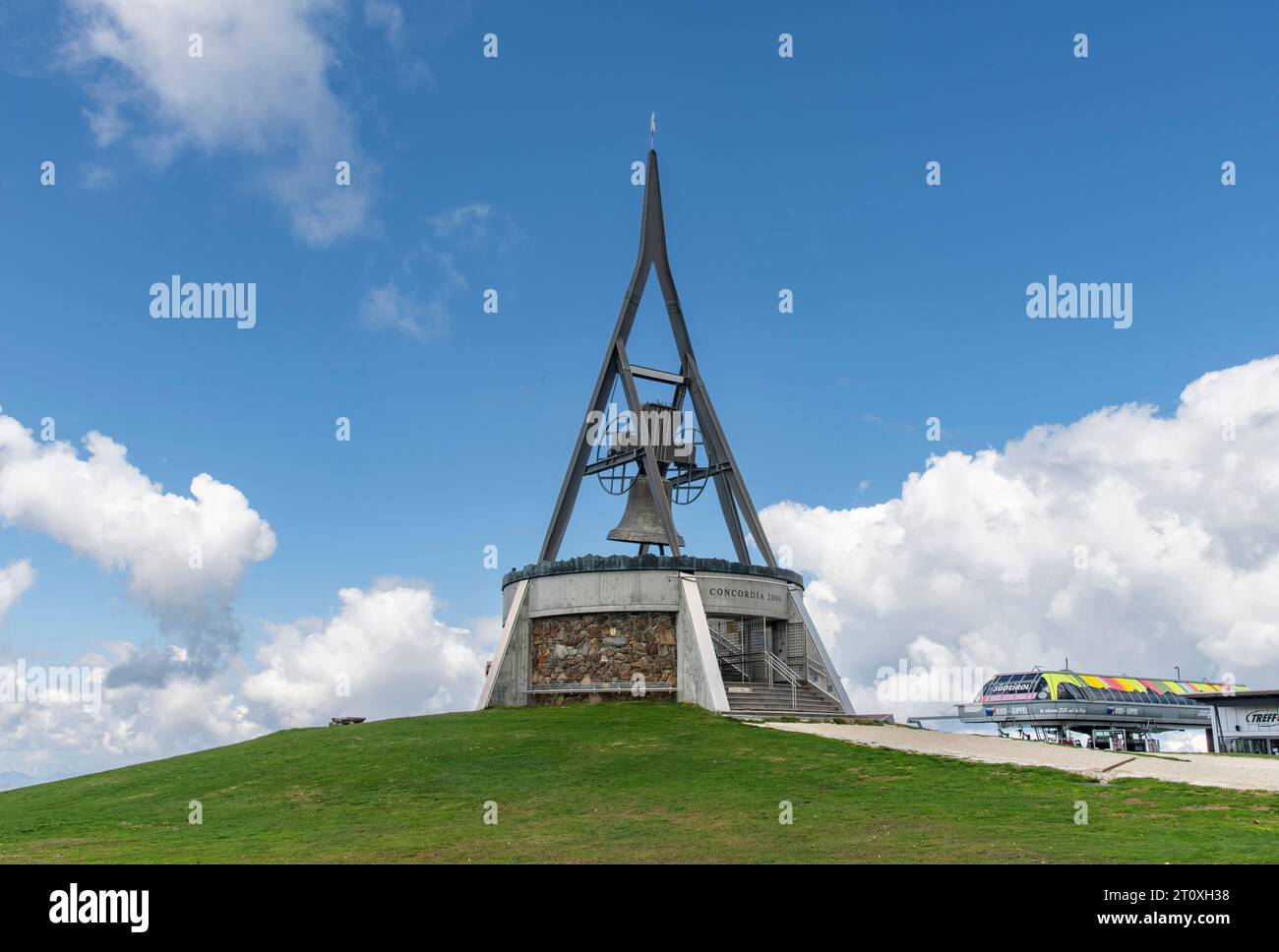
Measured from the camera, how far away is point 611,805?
20234mm

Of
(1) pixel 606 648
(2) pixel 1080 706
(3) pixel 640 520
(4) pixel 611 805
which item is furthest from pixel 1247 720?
(4) pixel 611 805

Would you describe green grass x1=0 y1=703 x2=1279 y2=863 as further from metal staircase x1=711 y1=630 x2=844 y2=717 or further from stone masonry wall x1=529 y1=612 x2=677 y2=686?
stone masonry wall x1=529 y1=612 x2=677 y2=686

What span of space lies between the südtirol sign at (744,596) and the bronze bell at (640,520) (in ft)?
12.5

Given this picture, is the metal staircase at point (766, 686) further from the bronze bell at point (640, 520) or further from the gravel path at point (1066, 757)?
the bronze bell at point (640, 520)

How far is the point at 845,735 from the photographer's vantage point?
28.6m

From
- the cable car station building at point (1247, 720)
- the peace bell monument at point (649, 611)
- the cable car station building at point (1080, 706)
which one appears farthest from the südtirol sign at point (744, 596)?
the cable car station building at point (1080, 706)

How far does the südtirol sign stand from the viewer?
36.1 m

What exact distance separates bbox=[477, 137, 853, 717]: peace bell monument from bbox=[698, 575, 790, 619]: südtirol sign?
47 mm

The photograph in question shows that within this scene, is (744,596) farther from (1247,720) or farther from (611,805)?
(1247,720)

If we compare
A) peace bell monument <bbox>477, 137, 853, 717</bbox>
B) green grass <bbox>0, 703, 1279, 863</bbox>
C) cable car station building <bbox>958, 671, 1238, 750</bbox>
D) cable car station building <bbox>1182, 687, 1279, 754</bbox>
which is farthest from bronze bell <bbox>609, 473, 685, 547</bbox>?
cable car station building <bbox>958, 671, 1238, 750</bbox>

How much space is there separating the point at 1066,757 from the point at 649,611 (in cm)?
1400

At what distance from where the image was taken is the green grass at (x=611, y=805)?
15.7 m
